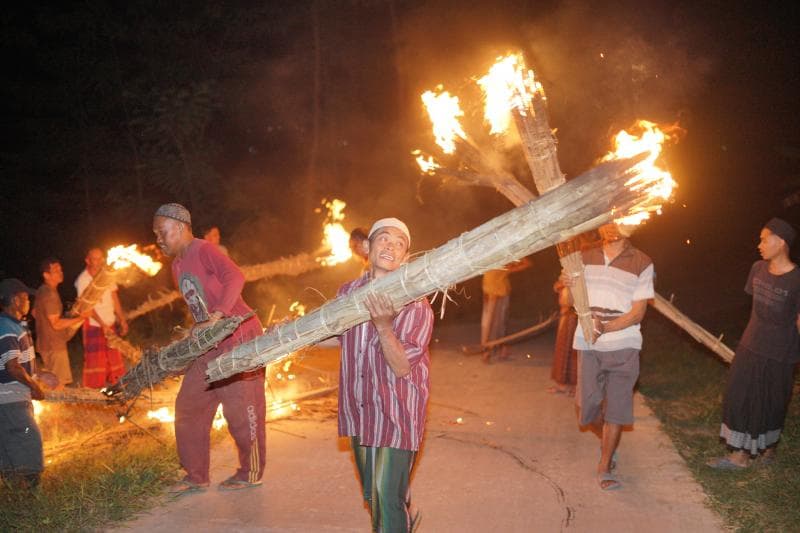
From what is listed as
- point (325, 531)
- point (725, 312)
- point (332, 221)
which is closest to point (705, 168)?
point (725, 312)

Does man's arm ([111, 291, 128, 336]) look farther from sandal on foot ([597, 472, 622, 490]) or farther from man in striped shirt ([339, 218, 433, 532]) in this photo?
sandal on foot ([597, 472, 622, 490])

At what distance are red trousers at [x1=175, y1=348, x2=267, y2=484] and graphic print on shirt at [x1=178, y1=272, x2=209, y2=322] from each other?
0.97 feet

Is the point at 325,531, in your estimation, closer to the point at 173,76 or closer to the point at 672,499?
the point at 672,499

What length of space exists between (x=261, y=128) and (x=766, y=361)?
49.3 ft

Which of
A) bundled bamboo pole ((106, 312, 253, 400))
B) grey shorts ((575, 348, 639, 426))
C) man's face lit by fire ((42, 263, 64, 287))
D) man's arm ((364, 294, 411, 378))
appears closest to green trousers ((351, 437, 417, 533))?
man's arm ((364, 294, 411, 378))

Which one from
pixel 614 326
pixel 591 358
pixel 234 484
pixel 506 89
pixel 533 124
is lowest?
pixel 234 484

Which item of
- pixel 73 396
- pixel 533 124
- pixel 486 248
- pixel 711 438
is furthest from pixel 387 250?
pixel 711 438

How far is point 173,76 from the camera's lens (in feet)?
57.5

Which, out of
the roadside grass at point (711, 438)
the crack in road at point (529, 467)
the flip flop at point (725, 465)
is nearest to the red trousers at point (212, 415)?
the crack in road at point (529, 467)

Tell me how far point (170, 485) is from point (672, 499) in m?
3.67

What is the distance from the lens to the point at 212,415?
522 cm

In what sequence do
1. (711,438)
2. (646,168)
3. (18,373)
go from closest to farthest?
(646,168) → (18,373) → (711,438)

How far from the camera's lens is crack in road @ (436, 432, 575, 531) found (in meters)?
4.78

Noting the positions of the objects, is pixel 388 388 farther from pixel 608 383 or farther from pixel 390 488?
pixel 608 383
